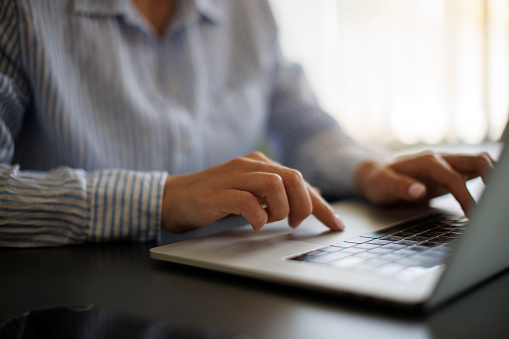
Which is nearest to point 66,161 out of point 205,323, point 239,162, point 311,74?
point 239,162

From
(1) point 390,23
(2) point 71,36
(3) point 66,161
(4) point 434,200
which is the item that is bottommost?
(4) point 434,200

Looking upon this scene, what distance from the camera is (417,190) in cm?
64

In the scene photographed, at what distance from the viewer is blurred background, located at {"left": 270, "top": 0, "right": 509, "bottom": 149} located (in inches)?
94.4

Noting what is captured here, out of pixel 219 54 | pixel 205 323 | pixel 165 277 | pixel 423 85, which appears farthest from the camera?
pixel 423 85

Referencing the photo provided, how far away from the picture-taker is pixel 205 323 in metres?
0.28

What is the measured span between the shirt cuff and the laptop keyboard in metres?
0.24

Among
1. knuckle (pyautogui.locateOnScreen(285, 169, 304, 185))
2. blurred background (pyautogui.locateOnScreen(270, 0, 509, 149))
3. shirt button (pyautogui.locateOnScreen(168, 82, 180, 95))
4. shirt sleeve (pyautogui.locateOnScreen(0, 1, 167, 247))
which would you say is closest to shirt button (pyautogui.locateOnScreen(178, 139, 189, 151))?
shirt button (pyautogui.locateOnScreen(168, 82, 180, 95))

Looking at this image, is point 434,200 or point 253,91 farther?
point 253,91

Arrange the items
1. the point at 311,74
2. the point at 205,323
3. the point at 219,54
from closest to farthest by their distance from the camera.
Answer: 1. the point at 205,323
2. the point at 219,54
3. the point at 311,74

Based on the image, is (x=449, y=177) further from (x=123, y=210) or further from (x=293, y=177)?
(x=123, y=210)

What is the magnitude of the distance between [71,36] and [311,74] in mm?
2061

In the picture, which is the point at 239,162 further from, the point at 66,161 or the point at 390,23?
the point at 390,23

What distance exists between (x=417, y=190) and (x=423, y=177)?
0.05 m

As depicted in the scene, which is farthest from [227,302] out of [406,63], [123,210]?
[406,63]
